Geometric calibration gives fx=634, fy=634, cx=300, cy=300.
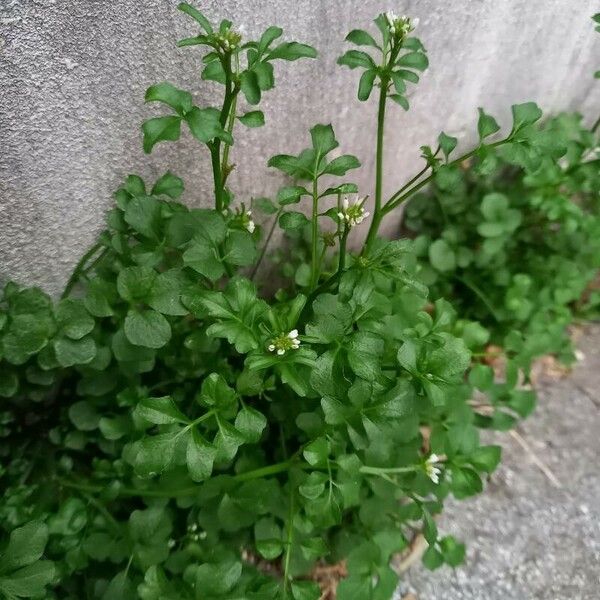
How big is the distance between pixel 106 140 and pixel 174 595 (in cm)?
94

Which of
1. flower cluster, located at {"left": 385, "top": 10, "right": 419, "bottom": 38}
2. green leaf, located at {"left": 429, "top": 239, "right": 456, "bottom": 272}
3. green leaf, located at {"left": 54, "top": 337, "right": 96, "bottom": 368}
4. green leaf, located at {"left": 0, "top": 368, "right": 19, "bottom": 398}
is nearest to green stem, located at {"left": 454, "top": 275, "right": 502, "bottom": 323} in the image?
green leaf, located at {"left": 429, "top": 239, "right": 456, "bottom": 272}

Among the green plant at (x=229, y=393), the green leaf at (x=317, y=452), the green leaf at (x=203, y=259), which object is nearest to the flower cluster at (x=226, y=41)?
the green plant at (x=229, y=393)

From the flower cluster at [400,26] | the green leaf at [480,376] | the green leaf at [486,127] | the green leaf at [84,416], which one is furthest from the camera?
the green leaf at [480,376]

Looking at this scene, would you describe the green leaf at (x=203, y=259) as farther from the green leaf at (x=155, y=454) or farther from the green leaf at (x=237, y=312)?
the green leaf at (x=155, y=454)

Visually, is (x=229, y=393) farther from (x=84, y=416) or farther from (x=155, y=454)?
(x=84, y=416)

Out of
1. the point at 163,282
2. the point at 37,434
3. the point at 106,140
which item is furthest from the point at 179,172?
the point at 37,434

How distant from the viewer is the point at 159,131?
1.09 meters

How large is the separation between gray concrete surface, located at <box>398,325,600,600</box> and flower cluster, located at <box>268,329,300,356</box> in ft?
3.01

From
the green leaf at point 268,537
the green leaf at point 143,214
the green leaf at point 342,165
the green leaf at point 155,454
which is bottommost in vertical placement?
the green leaf at point 268,537

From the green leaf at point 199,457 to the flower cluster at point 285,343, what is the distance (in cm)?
20

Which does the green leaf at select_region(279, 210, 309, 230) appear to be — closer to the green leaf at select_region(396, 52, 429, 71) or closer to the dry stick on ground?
the green leaf at select_region(396, 52, 429, 71)

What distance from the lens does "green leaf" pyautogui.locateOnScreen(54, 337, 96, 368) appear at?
4.26 feet

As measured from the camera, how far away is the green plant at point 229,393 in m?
1.15

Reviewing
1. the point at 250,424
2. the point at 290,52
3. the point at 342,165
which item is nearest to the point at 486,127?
the point at 342,165
